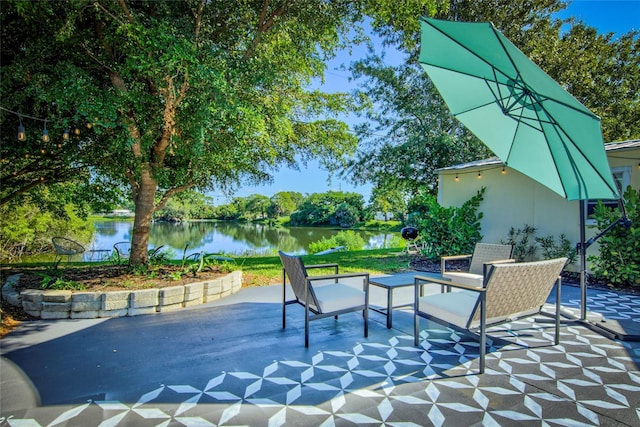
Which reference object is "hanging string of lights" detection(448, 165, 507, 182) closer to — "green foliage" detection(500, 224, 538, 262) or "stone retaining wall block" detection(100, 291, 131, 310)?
"green foliage" detection(500, 224, 538, 262)

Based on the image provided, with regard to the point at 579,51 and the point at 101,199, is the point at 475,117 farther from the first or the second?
the point at 579,51

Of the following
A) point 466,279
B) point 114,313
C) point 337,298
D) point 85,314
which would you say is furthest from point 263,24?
point 466,279

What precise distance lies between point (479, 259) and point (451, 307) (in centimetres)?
232

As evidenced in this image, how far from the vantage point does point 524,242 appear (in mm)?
7535

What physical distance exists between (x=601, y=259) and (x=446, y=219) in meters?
3.07

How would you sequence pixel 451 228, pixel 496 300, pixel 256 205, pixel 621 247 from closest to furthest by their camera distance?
pixel 496 300 < pixel 621 247 < pixel 451 228 < pixel 256 205

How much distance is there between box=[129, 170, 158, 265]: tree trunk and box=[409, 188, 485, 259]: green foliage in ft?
21.0

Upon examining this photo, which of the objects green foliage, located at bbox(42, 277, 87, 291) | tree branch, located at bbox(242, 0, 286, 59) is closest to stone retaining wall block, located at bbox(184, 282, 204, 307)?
green foliage, located at bbox(42, 277, 87, 291)

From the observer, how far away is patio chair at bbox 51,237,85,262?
6.16 meters

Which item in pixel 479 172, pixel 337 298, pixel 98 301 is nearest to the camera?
pixel 337 298

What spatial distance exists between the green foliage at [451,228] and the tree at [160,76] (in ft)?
15.6

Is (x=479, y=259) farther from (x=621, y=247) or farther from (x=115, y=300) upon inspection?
(x=115, y=300)

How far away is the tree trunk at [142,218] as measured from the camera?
200 inches

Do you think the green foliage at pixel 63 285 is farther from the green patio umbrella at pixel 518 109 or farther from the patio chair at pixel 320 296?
the green patio umbrella at pixel 518 109
